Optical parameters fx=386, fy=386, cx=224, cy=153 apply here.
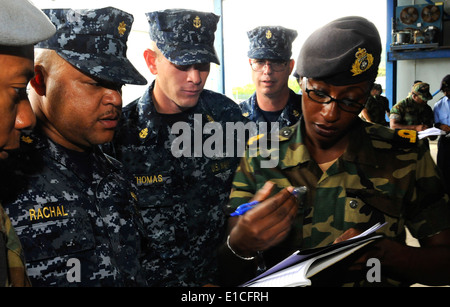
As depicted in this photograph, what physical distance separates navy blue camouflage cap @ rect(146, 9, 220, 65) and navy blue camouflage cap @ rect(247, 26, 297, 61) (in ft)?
2.36

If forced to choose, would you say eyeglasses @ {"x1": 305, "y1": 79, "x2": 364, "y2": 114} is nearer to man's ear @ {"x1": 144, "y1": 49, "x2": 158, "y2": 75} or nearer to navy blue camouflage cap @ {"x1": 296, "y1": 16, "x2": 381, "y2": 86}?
navy blue camouflage cap @ {"x1": 296, "y1": 16, "x2": 381, "y2": 86}

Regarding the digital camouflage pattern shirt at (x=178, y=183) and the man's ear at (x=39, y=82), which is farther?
the digital camouflage pattern shirt at (x=178, y=183)

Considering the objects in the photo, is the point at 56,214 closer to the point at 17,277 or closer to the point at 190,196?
the point at 17,277

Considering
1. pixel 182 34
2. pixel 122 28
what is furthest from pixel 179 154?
pixel 122 28

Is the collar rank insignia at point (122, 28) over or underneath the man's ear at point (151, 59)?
over

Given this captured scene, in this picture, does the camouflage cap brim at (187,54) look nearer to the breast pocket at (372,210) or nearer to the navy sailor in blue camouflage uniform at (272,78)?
the navy sailor in blue camouflage uniform at (272,78)

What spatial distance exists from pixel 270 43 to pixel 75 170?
1914mm

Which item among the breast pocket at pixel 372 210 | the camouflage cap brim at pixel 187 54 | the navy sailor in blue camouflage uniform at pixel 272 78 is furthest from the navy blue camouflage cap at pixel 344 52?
the navy sailor in blue camouflage uniform at pixel 272 78

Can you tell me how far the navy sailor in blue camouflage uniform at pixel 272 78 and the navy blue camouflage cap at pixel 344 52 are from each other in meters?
1.33

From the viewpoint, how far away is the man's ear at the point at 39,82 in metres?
1.18

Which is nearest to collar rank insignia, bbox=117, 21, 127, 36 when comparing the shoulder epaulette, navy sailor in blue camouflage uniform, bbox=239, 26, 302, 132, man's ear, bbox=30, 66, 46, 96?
man's ear, bbox=30, 66, 46, 96

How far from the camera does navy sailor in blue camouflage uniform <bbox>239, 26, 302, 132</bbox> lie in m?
2.67

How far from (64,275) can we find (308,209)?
0.80 metres
